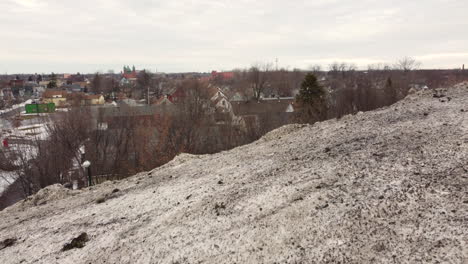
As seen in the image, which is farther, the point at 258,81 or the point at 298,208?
the point at 258,81

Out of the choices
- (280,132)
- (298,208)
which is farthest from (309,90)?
(298,208)

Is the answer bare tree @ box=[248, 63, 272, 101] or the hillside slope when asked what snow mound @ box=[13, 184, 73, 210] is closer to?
the hillside slope

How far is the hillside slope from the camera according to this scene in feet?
14.1

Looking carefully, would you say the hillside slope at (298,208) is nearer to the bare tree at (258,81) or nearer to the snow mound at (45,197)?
the snow mound at (45,197)

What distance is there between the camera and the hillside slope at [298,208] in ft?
14.1

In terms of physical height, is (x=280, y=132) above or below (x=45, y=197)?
above

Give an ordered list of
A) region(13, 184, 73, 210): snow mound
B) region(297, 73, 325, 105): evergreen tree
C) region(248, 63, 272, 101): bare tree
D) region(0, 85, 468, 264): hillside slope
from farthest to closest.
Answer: region(248, 63, 272, 101): bare tree < region(297, 73, 325, 105): evergreen tree < region(13, 184, 73, 210): snow mound < region(0, 85, 468, 264): hillside slope

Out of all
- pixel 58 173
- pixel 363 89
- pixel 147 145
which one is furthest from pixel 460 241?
pixel 363 89

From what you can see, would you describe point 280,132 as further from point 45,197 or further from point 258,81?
point 258,81

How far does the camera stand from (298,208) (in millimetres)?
5266

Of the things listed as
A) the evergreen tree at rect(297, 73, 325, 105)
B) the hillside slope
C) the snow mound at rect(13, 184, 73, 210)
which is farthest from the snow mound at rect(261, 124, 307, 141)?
the evergreen tree at rect(297, 73, 325, 105)

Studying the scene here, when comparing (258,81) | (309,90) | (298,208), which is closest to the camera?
(298,208)

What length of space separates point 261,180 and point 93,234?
3551mm

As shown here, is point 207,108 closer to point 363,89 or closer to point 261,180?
point 363,89
